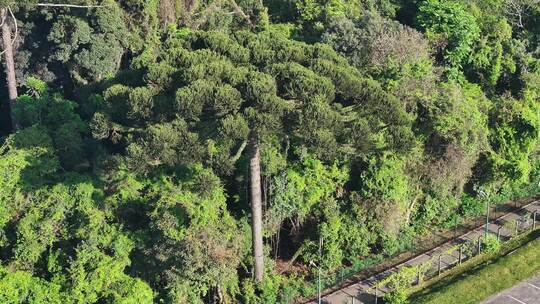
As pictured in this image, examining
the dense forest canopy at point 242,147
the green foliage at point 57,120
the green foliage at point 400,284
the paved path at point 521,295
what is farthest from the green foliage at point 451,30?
the green foliage at point 57,120

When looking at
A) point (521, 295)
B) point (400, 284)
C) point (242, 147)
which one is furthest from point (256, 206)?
point (521, 295)

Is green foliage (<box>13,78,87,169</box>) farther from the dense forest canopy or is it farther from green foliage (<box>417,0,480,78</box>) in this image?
green foliage (<box>417,0,480,78</box>)

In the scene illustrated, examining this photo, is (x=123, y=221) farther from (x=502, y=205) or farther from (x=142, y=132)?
(x=502, y=205)

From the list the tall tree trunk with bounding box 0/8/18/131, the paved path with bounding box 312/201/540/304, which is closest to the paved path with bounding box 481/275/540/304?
the paved path with bounding box 312/201/540/304

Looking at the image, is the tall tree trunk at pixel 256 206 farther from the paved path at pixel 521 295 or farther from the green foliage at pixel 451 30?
the green foliage at pixel 451 30

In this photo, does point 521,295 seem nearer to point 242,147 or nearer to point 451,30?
point 242,147
